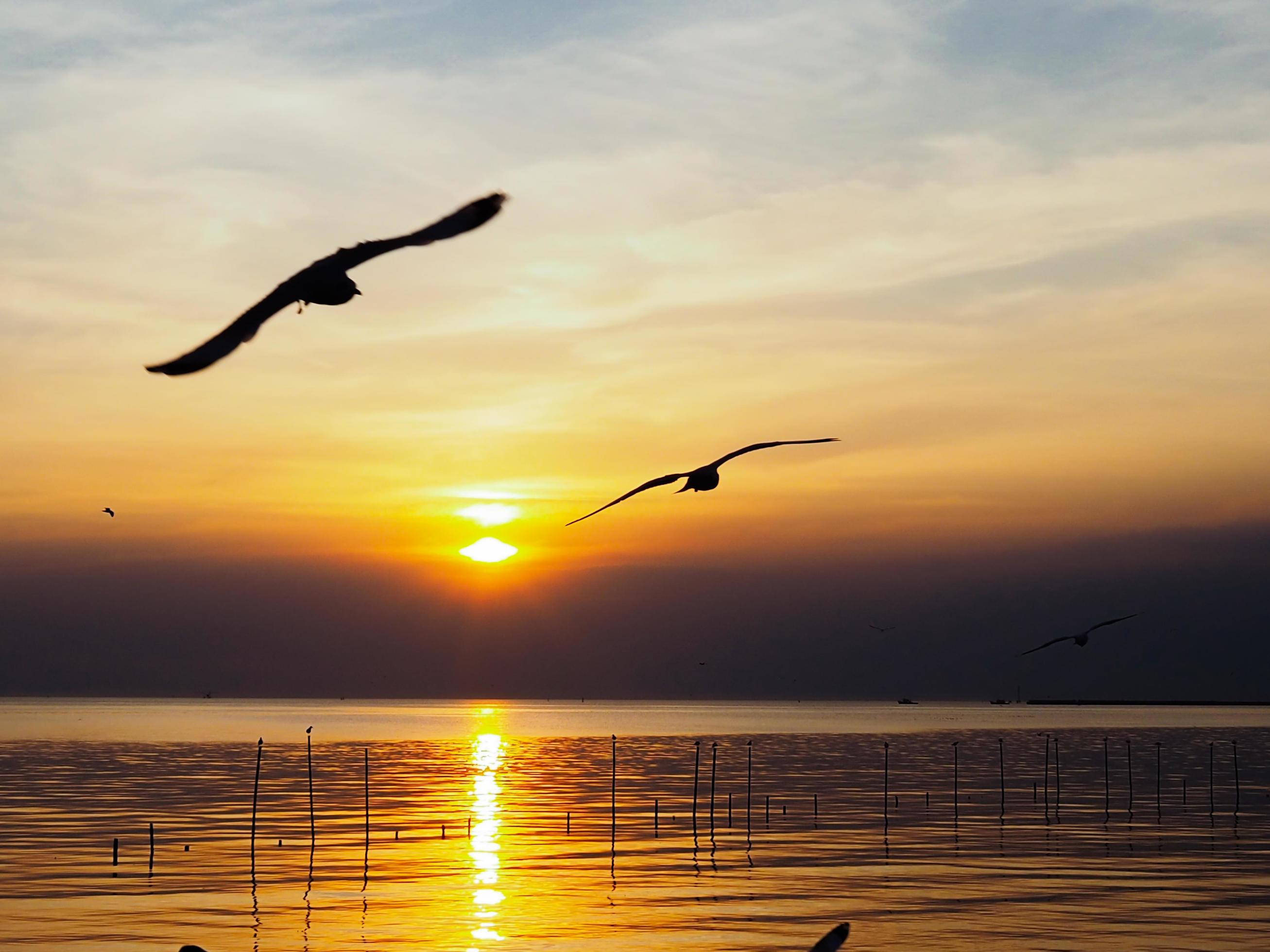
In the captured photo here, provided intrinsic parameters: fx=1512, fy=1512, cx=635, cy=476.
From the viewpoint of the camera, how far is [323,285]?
14.1m

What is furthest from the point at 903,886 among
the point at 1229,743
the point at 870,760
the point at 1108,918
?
the point at 1229,743

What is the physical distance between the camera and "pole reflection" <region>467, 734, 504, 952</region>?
4253 cm

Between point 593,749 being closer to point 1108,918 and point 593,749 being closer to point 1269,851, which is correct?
point 1269,851

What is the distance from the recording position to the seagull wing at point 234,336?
11.4 metres

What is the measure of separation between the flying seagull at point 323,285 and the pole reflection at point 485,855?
28951 mm

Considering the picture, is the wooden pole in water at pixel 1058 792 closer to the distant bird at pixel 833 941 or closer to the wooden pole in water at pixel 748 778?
the wooden pole in water at pixel 748 778

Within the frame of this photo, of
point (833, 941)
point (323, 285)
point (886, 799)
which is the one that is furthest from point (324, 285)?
point (886, 799)

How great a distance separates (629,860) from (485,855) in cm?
572

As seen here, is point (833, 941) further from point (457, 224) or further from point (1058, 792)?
point (1058, 792)

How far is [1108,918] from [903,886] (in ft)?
25.7

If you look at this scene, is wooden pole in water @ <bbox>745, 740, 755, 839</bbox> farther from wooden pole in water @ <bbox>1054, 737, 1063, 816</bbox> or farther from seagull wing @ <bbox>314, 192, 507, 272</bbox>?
seagull wing @ <bbox>314, 192, 507, 272</bbox>

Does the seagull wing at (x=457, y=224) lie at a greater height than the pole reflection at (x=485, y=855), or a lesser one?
greater

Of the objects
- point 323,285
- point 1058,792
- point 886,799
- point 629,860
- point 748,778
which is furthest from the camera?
point 748,778

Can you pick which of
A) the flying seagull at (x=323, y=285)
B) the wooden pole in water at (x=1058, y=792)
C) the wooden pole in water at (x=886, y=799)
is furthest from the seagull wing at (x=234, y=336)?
the wooden pole in water at (x=1058, y=792)
